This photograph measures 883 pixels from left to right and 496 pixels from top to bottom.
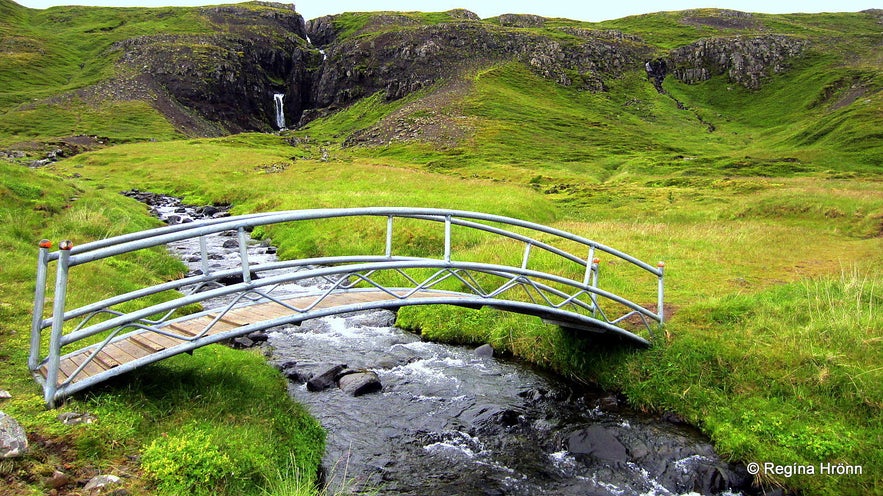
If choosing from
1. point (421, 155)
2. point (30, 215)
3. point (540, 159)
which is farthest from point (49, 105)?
point (30, 215)

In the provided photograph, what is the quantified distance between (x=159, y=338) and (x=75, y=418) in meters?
2.35

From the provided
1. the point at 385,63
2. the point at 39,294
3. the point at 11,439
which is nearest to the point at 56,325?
the point at 39,294

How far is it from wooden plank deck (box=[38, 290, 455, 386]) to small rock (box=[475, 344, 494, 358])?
Result: 14.2 ft

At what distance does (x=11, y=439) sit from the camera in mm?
→ 6238

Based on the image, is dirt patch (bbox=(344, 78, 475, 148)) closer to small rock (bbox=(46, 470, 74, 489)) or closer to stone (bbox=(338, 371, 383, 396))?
stone (bbox=(338, 371, 383, 396))

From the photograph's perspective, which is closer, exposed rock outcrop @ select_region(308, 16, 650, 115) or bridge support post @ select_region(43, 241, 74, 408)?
bridge support post @ select_region(43, 241, 74, 408)

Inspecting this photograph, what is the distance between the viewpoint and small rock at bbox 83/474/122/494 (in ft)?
20.4

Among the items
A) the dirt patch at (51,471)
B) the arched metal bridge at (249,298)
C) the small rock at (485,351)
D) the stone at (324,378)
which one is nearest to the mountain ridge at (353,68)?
the small rock at (485,351)

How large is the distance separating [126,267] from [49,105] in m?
121

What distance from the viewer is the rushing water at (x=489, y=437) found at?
9.41 meters

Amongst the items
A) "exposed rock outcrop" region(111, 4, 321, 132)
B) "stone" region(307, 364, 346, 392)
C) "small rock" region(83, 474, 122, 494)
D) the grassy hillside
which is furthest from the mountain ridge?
"small rock" region(83, 474, 122, 494)

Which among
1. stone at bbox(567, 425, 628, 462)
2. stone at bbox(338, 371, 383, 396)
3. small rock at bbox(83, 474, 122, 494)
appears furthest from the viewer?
stone at bbox(338, 371, 383, 396)

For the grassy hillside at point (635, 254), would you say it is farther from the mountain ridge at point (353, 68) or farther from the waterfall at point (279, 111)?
the waterfall at point (279, 111)

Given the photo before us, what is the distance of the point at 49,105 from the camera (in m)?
111
